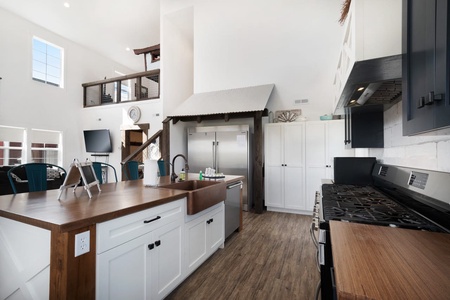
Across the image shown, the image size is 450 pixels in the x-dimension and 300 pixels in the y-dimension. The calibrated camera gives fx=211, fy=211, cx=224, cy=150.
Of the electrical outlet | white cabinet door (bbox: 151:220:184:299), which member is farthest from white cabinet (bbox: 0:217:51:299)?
white cabinet door (bbox: 151:220:184:299)

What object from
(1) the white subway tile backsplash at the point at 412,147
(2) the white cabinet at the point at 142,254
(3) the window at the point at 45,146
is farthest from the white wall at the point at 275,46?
(3) the window at the point at 45,146

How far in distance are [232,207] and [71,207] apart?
2.07 metres

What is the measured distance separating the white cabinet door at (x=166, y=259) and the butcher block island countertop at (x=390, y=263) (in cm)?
119

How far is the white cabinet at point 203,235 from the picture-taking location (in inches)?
76.6

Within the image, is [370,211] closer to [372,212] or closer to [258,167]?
[372,212]

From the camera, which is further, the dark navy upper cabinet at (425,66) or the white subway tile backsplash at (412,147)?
the white subway tile backsplash at (412,147)

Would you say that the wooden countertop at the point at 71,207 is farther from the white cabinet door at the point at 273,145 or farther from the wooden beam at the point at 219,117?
the wooden beam at the point at 219,117

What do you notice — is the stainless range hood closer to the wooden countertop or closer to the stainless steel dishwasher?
the wooden countertop

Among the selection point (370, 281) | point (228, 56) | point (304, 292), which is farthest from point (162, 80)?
point (370, 281)

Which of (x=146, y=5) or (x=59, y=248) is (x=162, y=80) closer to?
(x=146, y=5)

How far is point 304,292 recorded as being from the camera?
183 centimetres

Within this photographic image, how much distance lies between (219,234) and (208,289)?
0.73 metres

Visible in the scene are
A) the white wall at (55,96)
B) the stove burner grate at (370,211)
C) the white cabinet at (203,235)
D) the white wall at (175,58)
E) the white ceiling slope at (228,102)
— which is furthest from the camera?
the white wall at (55,96)

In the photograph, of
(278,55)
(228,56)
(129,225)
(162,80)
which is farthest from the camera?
(162,80)
